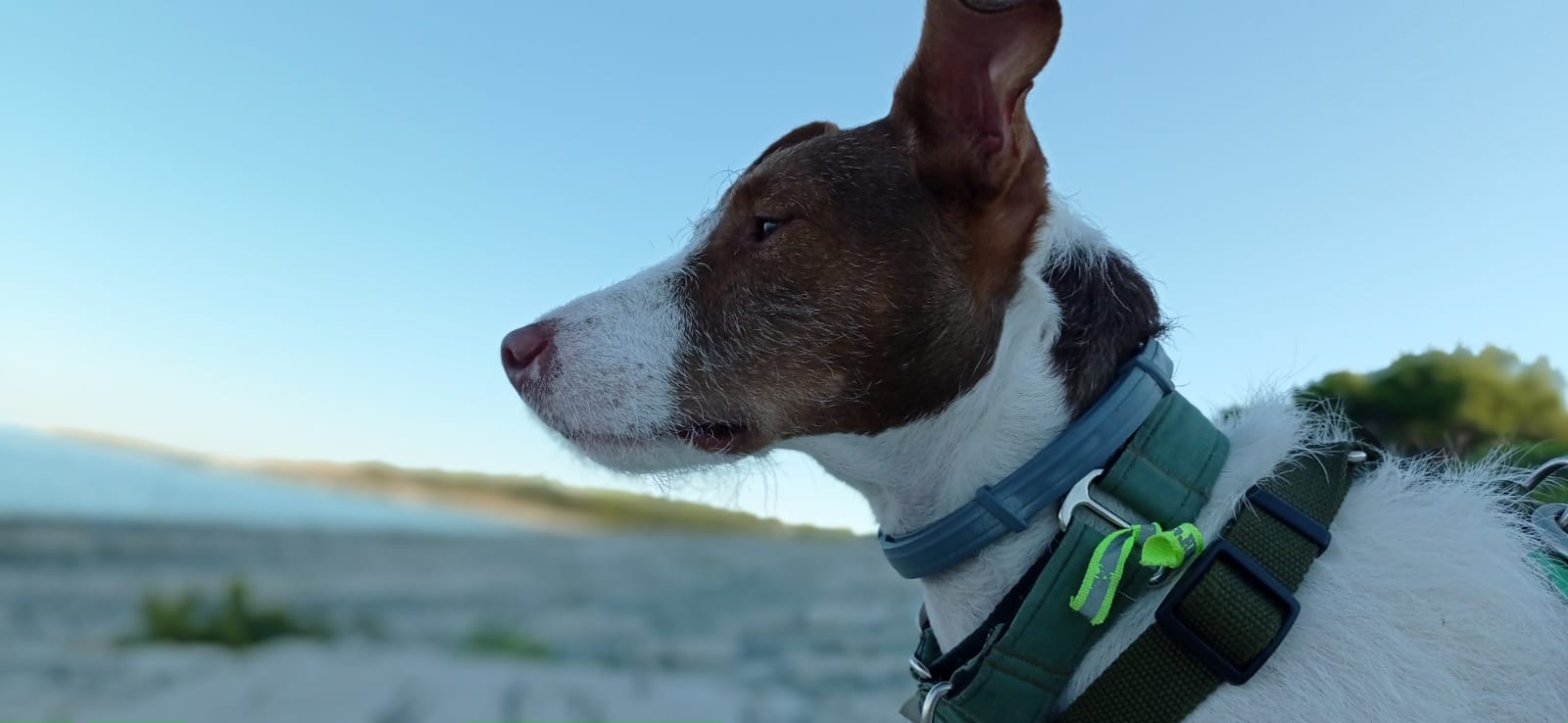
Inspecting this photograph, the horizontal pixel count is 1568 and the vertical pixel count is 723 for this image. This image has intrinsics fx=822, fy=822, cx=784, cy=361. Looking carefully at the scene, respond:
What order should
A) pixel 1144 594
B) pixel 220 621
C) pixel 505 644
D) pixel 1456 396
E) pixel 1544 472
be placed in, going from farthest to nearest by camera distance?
pixel 505 644
pixel 220 621
pixel 1456 396
pixel 1544 472
pixel 1144 594

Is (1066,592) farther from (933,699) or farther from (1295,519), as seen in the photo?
(1295,519)

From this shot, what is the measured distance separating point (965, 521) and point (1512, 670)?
860 mm

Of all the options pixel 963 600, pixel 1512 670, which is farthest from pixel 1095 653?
pixel 1512 670

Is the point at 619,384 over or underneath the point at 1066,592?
over

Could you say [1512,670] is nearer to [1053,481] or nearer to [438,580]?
[1053,481]

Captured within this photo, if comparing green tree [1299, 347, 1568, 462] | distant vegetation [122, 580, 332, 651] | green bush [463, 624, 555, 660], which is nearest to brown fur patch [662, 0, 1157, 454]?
green tree [1299, 347, 1568, 462]

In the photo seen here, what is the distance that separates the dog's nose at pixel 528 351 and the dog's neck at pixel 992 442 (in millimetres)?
622

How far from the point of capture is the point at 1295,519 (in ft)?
4.33

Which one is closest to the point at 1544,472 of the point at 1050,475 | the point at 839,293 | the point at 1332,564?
the point at 1332,564

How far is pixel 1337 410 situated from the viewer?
175 cm

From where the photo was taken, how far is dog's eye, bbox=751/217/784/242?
1.76 meters

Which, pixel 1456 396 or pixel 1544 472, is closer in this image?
pixel 1544 472

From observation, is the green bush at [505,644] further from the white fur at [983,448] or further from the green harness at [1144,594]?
the green harness at [1144,594]

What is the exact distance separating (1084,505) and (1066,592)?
14 centimetres
